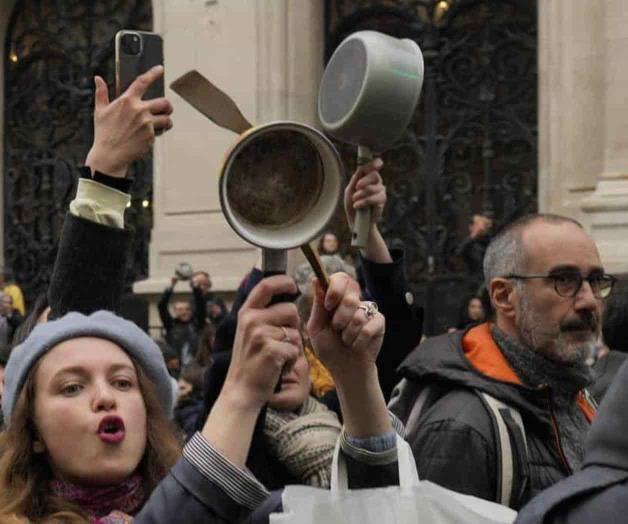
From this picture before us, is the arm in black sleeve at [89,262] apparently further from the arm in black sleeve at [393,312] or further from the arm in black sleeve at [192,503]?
the arm in black sleeve at [192,503]

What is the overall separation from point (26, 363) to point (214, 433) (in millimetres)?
737

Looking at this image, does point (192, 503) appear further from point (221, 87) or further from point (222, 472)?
point (221, 87)

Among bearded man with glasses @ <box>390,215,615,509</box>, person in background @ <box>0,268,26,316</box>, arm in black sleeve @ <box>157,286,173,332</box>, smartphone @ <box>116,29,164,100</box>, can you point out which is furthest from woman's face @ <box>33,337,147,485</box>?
person in background @ <box>0,268,26,316</box>

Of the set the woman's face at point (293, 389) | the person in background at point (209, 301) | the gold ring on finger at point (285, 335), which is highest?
the gold ring on finger at point (285, 335)

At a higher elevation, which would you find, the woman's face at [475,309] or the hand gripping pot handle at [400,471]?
the hand gripping pot handle at [400,471]

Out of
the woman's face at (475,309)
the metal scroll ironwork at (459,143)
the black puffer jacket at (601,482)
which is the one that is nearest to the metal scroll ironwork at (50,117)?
the metal scroll ironwork at (459,143)

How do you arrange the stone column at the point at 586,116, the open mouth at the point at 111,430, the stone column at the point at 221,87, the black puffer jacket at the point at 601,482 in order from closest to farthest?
the black puffer jacket at the point at 601,482
the open mouth at the point at 111,430
the stone column at the point at 586,116
the stone column at the point at 221,87

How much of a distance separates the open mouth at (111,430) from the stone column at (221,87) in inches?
499

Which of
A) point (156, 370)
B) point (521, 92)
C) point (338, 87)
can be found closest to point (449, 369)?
point (156, 370)

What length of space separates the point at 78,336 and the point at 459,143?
13.2 m

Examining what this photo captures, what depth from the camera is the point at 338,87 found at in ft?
8.25

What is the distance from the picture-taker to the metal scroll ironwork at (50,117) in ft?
59.6

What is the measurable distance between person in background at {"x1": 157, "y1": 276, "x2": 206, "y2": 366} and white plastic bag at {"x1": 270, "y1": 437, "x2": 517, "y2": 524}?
34.4 feet

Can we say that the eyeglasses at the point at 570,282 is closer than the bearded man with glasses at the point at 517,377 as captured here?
No
